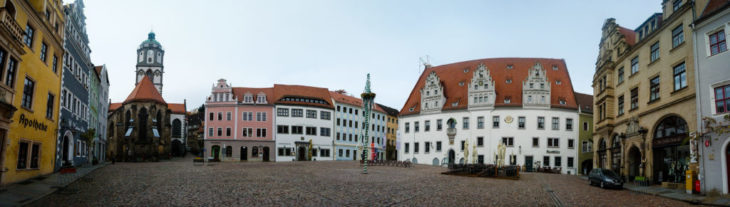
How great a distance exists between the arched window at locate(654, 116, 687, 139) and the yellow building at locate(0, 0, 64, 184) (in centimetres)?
3055

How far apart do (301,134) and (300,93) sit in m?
7.12

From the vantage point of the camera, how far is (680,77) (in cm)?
2650

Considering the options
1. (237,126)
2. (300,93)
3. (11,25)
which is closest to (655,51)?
(11,25)

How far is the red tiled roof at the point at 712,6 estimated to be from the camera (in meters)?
22.3

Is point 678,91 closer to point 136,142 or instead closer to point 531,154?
point 531,154

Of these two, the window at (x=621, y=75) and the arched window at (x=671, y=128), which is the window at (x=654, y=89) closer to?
the arched window at (x=671, y=128)

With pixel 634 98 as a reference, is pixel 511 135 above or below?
below

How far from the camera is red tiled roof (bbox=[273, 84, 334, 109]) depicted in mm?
76875

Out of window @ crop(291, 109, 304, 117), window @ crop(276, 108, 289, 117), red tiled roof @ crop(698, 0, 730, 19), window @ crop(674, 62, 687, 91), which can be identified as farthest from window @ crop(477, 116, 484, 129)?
red tiled roof @ crop(698, 0, 730, 19)

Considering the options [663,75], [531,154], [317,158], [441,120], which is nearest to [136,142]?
[317,158]

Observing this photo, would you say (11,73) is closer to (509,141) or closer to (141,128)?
(509,141)

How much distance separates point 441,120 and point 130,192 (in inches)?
2044

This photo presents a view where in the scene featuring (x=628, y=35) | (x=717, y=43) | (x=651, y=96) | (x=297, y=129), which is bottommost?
(x=297, y=129)

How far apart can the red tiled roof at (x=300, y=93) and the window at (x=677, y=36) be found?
56141 mm
